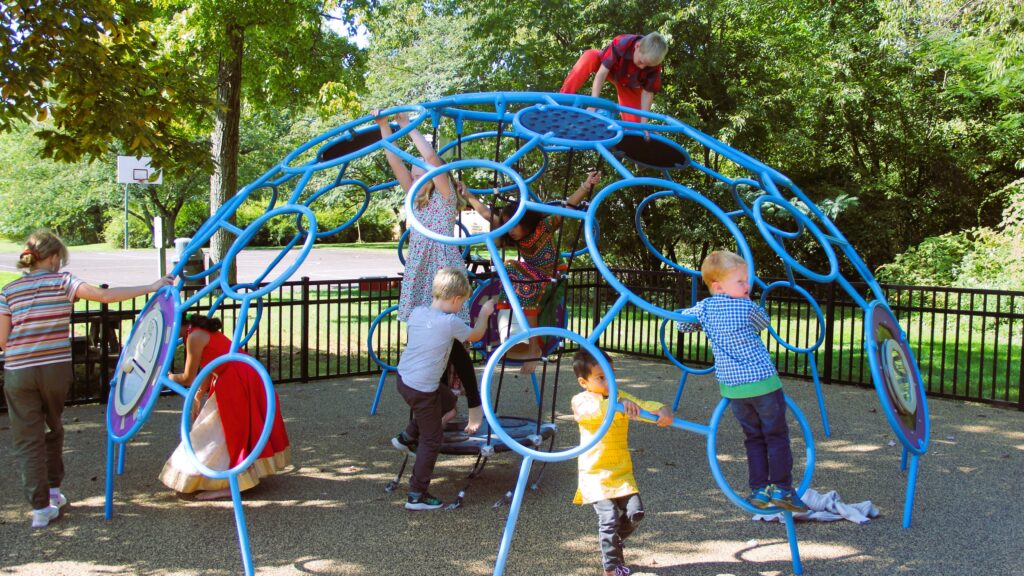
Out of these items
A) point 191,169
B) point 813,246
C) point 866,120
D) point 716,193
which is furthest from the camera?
point 866,120

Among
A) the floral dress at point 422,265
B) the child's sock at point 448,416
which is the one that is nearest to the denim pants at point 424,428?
the child's sock at point 448,416

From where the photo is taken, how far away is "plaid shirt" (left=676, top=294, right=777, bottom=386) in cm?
334

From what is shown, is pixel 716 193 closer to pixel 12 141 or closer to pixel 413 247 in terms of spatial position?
pixel 413 247

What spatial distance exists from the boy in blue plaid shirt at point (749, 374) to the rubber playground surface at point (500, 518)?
1.59 feet

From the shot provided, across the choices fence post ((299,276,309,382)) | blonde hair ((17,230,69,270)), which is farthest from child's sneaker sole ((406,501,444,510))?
fence post ((299,276,309,382))

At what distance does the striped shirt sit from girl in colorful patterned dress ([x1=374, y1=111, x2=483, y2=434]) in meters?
1.76

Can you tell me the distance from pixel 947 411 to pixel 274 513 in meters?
5.75

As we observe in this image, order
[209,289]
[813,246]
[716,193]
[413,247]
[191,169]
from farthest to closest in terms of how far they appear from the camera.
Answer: [813,246] → [716,193] → [191,169] → [413,247] → [209,289]

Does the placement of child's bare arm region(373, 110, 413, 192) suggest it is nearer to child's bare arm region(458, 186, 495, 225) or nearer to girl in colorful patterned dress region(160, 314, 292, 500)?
child's bare arm region(458, 186, 495, 225)

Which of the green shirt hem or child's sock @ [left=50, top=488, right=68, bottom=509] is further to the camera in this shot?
child's sock @ [left=50, top=488, right=68, bottom=509]

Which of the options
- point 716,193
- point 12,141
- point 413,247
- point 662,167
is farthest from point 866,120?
point 12,141

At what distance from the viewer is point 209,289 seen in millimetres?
4129

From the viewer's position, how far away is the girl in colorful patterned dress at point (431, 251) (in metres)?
4.49

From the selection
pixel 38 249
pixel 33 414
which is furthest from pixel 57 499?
pixel 38 249
